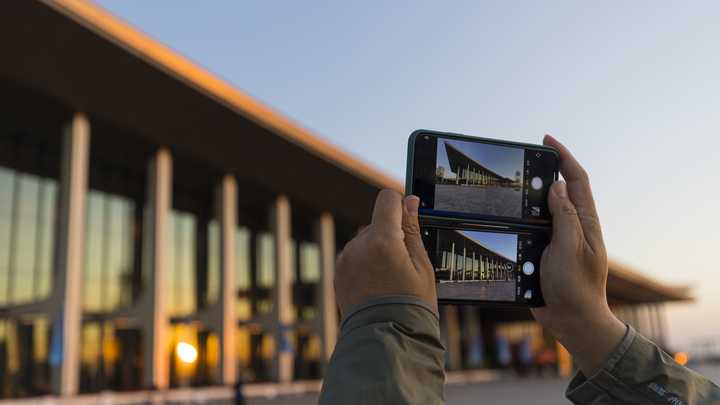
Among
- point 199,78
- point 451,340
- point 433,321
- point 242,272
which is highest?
point 199,78

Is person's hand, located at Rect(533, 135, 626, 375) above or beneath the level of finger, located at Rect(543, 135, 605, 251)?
beneath

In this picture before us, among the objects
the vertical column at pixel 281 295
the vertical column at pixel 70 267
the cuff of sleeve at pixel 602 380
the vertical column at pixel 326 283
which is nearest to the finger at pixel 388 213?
the cuff of sleeve at pixel 602 380

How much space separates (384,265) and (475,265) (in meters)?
0.54

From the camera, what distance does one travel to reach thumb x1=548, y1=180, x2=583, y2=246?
1561 mm

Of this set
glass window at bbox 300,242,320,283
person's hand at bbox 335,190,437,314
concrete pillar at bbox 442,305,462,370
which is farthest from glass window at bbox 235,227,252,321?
person's hand at bbox 335,190,437,314

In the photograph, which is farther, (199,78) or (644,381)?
(199,78)

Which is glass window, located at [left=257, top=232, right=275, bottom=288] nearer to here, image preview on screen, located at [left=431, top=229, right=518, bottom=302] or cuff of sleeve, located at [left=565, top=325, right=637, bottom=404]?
image preview on screen, located at [left=431, top=229, right=518, bottom=302]

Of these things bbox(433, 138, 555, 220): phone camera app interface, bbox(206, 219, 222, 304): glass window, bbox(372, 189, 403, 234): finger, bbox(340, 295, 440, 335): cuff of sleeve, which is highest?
bbox(206, 219, 222, 304): glass window

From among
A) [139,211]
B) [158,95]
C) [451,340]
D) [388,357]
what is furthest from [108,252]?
[388,357]

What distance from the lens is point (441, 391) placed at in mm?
1121

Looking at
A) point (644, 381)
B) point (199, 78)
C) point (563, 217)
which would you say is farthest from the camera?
point (199, 78)

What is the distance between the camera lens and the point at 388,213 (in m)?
1.28

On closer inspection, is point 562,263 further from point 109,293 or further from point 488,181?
point 109,293

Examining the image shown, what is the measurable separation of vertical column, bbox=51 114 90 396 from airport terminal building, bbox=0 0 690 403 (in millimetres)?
55
